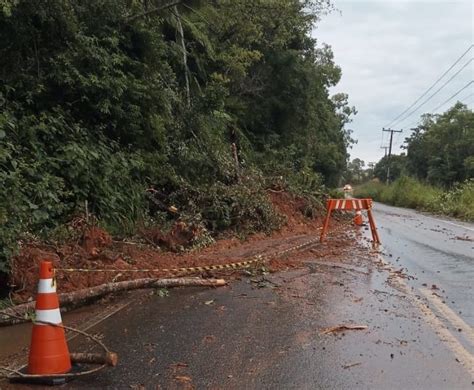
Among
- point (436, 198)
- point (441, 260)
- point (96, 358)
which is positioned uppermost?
point (436, 198)

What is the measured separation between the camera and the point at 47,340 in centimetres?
443

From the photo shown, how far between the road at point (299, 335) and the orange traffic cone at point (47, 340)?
22cm

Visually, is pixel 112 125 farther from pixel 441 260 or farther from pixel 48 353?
pixel 48 353

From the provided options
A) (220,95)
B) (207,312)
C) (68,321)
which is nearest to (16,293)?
(68,321)

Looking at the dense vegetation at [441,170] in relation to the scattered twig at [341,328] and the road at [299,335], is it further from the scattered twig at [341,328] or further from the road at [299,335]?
the scattered twig at [341,328]

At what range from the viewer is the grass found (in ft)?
101

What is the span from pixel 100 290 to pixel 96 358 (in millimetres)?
2440

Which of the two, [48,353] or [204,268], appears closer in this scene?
[48,353]

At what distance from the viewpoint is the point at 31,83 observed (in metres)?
11.0

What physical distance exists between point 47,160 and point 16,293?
370 cm

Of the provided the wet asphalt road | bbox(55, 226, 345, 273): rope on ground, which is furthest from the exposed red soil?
the wet asphalt road

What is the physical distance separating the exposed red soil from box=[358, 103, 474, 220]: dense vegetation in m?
18.9

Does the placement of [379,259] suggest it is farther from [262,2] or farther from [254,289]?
[262,2]

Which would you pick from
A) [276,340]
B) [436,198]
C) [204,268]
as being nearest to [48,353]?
[276,340]
